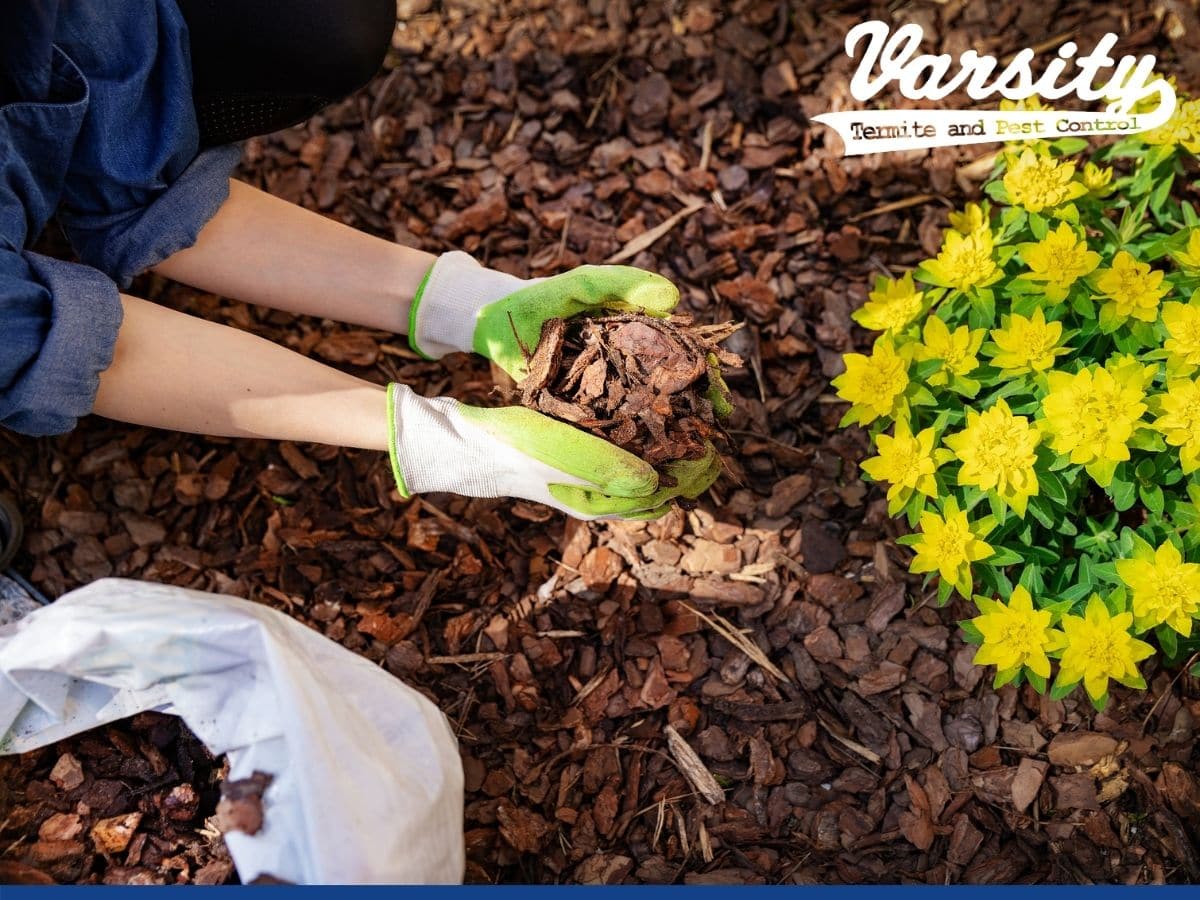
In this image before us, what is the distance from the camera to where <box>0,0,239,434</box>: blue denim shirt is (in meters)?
1.46

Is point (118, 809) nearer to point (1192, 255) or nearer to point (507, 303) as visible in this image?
point (507, 303)

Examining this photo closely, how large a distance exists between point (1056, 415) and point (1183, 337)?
0.74 feet

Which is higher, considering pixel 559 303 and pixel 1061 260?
pixel 1061 260

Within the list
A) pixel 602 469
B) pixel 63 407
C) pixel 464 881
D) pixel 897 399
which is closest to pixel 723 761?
pixel 464 881

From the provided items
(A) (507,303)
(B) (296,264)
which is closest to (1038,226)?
(A) (507,303)

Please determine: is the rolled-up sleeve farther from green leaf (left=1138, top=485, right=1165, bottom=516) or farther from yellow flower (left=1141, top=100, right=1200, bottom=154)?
yellow flower (left=1141, top=100, right=1200, bottom=154)

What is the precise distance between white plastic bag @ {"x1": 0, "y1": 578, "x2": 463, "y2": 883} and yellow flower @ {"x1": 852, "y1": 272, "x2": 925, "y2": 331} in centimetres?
103

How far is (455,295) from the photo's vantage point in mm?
1938

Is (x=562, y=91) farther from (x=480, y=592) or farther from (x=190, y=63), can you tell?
(x=480, y=592)

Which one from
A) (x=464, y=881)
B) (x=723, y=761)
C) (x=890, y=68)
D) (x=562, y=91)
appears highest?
(x=890, y=68)

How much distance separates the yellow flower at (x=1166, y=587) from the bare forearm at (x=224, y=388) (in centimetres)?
126

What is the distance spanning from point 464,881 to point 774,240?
4.90ft

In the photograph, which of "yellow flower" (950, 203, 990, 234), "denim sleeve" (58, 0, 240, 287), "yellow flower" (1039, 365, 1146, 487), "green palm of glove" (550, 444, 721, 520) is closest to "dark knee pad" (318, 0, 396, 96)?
"denim sleeve" (58, 0, 240, 287)

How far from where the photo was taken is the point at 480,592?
6.52 feet
